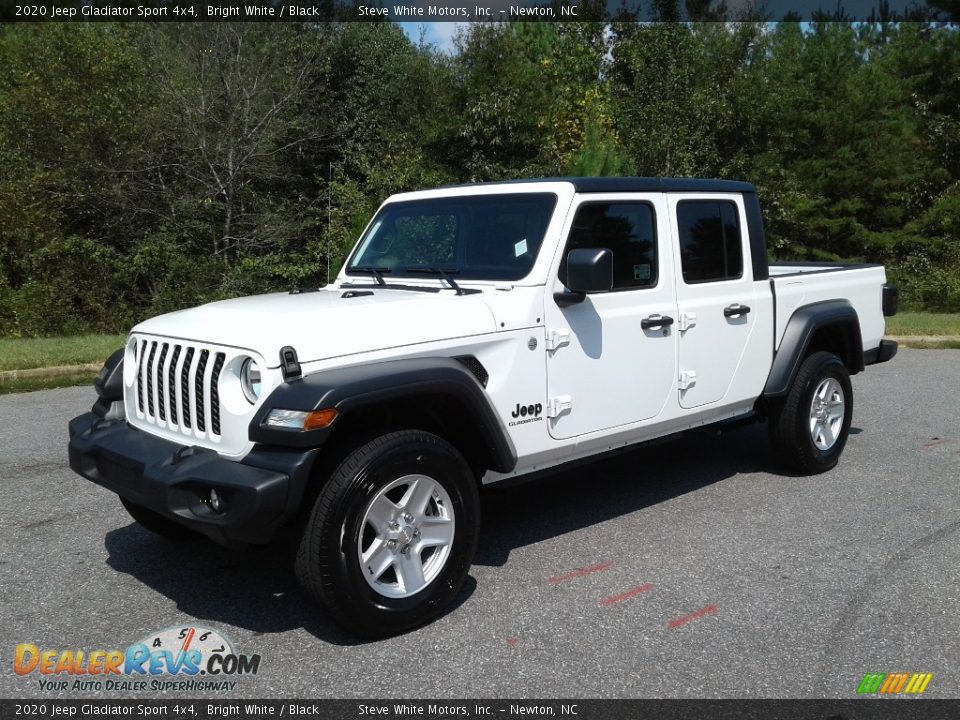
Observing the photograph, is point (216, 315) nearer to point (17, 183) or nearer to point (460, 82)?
point (17, 183)

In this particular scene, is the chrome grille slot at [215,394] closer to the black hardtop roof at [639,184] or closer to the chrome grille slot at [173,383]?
the chrome grille slot at [173,383]

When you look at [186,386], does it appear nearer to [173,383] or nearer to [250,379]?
[173,383]

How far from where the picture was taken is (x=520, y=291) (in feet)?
14.9

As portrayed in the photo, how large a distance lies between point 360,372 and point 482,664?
4.23 feet

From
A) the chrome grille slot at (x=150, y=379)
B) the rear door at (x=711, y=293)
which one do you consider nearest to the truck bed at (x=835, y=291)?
the rear door at (x=711, y=293)

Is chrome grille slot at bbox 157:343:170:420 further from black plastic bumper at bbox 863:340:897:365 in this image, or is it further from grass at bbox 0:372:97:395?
grass at bbox 0:372:97:395

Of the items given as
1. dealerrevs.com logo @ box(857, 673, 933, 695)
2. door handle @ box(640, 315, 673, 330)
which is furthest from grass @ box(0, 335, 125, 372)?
dealerrevs.com logo @ box(857, 673, 933, 695)

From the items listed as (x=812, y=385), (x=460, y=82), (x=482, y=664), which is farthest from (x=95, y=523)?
(x=460, y=82)

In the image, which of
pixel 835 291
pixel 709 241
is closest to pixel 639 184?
pixel 709 241

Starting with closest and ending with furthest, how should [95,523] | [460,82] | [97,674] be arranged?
1. [97,674]
2. [95,523]
3. [460,82]

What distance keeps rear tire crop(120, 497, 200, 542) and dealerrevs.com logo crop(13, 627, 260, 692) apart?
1065 mm

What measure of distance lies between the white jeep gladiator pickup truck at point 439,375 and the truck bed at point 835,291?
0.14 feet

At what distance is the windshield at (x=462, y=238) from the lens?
481cm

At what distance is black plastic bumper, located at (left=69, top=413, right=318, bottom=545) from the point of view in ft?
11.7
